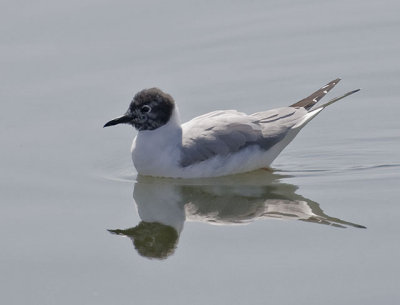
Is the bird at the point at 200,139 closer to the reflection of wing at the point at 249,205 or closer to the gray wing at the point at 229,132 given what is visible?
the gray wing at the point at 229,132

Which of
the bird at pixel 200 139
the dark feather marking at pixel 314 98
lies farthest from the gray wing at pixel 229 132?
the dark feather marking at pixel 314 98

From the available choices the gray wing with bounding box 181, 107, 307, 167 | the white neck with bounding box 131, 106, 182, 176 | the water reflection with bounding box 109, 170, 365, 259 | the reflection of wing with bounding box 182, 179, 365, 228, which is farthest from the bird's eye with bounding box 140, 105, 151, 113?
the reflection of wing with bounding box 182, 179, 365, 228

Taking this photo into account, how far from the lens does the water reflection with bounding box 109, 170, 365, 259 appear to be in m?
9.86

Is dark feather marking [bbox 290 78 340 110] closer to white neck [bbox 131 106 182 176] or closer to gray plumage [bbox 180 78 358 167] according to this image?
gray plumage [bbox 180 78 358 167]

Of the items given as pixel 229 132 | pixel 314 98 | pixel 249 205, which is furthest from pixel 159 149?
pixel 314 98

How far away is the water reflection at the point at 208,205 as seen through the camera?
32.3ft

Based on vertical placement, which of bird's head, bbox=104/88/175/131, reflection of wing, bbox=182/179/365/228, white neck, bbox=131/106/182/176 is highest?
bird's head, bbox=104/88/175/131

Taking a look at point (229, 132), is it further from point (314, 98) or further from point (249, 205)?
point (314, 98)

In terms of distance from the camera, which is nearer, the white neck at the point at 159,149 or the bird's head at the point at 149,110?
the white neck at the point at 159,149

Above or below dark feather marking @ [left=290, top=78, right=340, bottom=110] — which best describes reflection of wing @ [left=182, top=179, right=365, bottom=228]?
below

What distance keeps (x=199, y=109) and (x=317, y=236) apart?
356 cm

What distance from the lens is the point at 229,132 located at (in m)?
11.2

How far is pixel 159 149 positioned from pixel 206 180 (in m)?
0.61

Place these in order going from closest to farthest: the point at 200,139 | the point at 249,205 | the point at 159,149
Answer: the point at 249,205 → the point at 200,139 → the point at 159,149
